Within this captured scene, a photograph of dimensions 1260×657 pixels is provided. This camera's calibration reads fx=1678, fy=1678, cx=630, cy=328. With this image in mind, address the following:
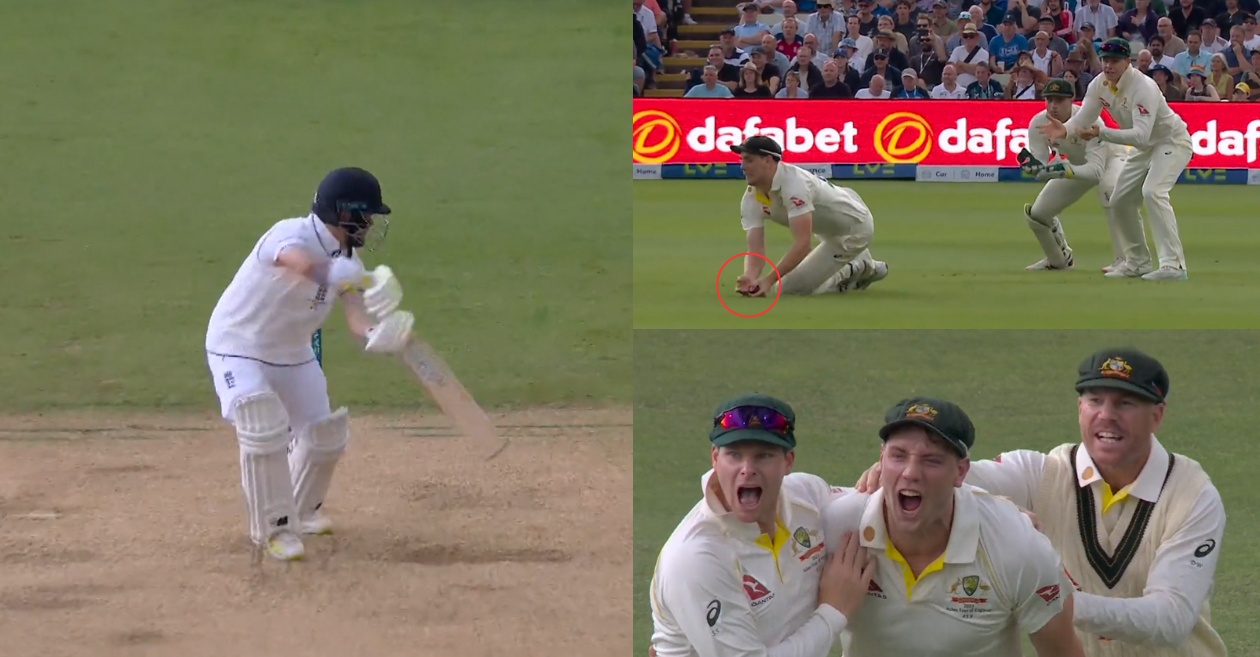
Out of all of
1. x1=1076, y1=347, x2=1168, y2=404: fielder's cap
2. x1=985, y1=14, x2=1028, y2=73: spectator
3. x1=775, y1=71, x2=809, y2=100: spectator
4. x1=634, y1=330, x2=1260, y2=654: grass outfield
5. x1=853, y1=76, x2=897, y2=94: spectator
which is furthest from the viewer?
x1=985, y1=14, x2=1028, y2=73: spectator

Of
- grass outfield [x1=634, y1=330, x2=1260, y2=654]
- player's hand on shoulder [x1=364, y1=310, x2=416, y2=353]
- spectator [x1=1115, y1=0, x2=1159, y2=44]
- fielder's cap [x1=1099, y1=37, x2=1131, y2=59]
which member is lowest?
grass outfield [x1=634, y1=330, x2=1260, y2=654]


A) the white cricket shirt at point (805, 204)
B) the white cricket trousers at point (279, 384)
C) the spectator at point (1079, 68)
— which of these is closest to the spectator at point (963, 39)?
the spectator at point (1079, 68)

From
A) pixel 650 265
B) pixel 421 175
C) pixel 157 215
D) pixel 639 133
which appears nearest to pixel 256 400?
pixel 650 265

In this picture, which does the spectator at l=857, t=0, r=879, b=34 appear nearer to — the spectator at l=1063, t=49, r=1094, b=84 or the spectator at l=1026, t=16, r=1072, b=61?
the spectator at l=1026, t=16, r=1072, b=61

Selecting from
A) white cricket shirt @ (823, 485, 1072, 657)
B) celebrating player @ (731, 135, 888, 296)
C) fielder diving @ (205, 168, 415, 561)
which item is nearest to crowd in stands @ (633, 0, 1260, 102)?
celebrating player @ (731, 135, 888, 296)

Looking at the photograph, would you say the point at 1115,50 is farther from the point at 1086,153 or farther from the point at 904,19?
the point at 904,19

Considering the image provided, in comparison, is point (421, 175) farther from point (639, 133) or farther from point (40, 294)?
point (40, 294)
